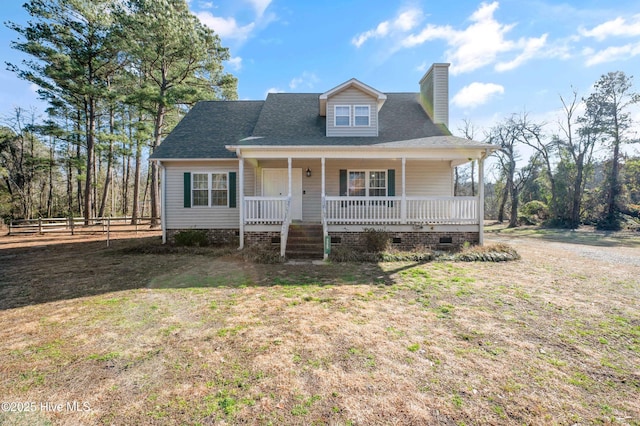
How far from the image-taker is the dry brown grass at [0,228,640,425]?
2271 mm

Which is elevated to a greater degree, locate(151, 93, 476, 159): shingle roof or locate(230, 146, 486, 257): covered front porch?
locate(151, 93, 476, 159): shingle roof

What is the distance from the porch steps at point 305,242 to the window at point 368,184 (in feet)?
8.89

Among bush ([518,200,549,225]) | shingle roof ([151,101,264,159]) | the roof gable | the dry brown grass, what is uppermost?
the roof gable

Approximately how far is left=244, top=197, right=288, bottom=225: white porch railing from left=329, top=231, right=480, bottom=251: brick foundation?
191 centimetres

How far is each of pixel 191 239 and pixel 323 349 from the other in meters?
8.62

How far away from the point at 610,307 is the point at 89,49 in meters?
24.8

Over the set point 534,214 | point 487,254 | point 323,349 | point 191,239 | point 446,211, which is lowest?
point 323,349

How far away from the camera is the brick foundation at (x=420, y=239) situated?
926cm

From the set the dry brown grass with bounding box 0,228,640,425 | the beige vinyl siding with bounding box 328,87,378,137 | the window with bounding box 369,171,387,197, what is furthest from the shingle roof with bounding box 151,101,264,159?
the dry brown grass with bounding box 0,228,640,425

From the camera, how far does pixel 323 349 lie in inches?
125

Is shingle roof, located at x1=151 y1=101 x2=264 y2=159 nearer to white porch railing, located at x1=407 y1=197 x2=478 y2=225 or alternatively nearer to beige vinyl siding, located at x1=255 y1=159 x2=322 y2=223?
beige vinyl siding, located at x1=255 y1=159 x2=322 y2=223

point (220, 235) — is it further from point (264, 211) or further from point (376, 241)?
point (376, 241)

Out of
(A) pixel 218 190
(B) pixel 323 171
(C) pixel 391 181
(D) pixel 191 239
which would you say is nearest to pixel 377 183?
(C) pixel 391 181

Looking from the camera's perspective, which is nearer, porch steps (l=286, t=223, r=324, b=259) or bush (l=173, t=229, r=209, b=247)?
porch steps (l=286, t=223, r=324, b=259)
